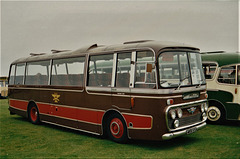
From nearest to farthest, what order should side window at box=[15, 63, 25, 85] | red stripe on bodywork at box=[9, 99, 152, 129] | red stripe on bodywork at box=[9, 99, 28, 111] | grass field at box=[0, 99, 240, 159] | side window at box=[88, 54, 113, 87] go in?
grass field at box=[0, 99, 240, 159] < red stripe on bodywork at box=[9, 99, 152, 129] < side window at box=[88, 54, 113, 87] < red stripe on bodywork at box=[9, 99, 28, 111] < side window at box=[15, 63, 25, 85]

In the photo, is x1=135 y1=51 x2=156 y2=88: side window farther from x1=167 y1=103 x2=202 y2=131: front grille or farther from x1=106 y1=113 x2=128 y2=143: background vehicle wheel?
x1=106 y1=113 x2=128 y2=143: background vehicle wheel

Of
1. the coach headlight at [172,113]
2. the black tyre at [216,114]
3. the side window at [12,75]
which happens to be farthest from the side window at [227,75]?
the side window at [12,75]

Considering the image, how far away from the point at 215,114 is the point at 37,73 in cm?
725

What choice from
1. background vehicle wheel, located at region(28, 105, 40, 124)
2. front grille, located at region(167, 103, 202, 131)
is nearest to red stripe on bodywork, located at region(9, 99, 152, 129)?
background vehicle wheel, located at region(28, 105, 40, 124)

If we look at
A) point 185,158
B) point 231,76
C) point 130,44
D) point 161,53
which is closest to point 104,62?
point 130,44

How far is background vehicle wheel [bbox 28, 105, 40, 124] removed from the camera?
37.5 feet

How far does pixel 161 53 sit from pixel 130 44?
1.19m

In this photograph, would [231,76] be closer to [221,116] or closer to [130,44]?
[221,116]

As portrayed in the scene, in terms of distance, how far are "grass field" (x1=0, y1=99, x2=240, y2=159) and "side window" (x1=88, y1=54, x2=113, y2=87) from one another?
5.68 feet

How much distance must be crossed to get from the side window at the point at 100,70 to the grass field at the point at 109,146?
68.1 inches

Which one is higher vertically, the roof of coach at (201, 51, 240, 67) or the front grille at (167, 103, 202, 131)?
the roof of coach at (201, 51, 240, 67)

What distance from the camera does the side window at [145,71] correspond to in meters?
6.89

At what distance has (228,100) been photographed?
1017cm

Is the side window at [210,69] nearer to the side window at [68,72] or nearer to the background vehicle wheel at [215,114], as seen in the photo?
the background vehicle wheel at [215,114]
